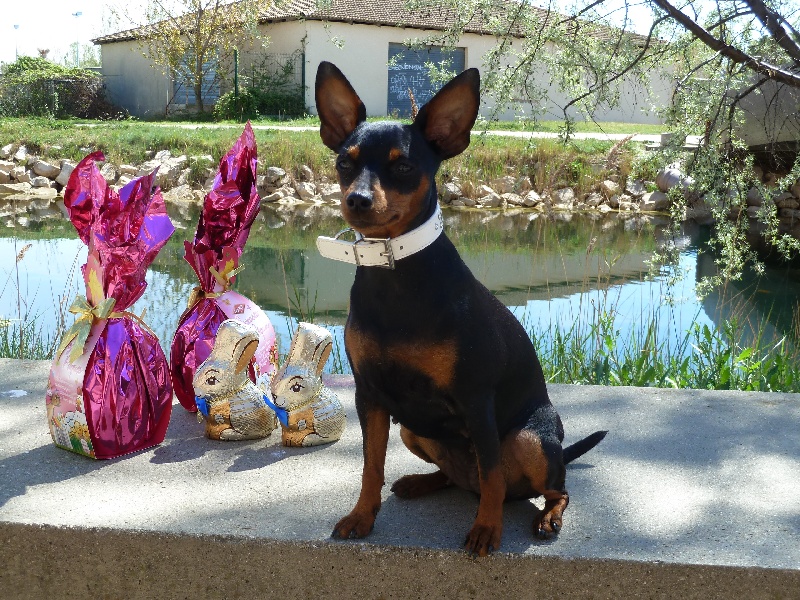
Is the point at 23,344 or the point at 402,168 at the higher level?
the point at 402,168

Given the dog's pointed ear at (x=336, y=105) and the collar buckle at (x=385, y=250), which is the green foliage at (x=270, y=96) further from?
the collar buckle at (x=385, y=250)

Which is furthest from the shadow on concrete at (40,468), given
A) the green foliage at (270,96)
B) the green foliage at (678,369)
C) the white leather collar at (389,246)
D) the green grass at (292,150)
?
the green foliage at (270,96)

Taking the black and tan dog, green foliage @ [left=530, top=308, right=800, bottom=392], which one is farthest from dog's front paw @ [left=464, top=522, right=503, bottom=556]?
green foliage @ [left=530, top=308, right=800, bottom=392]

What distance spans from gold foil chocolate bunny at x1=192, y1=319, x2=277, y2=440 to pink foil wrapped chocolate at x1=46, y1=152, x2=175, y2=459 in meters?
0.22

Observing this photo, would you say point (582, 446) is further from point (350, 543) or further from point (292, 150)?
point (292, 150)

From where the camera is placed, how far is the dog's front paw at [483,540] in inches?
95.7

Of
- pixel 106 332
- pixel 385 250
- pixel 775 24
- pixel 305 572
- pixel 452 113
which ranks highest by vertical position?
pixel 775 24

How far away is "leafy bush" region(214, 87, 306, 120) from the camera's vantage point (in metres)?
23.9

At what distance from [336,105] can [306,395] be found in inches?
46.4

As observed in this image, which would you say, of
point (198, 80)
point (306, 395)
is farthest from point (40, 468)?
point (198, 80)

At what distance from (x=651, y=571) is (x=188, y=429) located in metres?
1.96

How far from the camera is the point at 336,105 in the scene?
98.0 inches

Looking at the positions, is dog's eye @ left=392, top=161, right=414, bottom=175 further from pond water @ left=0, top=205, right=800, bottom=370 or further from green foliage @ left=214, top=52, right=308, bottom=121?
green foliage @ left=214, top=52, right=308, bottom=121

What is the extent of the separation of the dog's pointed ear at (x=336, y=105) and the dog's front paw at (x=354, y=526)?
3.72 feet
